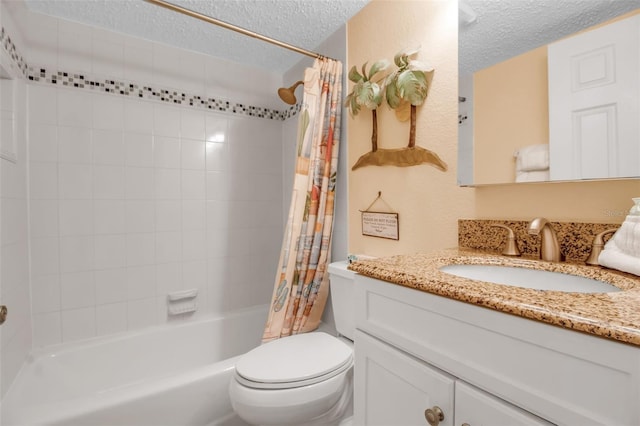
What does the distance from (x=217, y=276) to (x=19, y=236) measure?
1041 mm

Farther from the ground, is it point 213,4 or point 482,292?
point 213,4

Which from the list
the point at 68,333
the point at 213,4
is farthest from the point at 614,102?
the point at 68,333

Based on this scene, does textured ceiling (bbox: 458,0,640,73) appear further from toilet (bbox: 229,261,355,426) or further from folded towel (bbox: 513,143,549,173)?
toilet (bbox: 229,261,355,426)

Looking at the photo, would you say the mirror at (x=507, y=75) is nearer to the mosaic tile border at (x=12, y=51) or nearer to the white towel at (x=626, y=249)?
the white towel at (x=626, y=249)

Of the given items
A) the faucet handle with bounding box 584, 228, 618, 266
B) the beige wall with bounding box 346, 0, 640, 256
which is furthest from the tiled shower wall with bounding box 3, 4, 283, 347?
the faucet handle with bounding box 584, 228, 618, 266

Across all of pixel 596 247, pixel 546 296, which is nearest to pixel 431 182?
pixel 596 247

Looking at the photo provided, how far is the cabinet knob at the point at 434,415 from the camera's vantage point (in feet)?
2.10

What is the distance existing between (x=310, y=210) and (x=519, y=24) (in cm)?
114

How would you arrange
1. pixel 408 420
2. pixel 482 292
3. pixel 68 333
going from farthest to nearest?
1. pixel 68 333
2. pixel 408 420
3. pixel 482 292

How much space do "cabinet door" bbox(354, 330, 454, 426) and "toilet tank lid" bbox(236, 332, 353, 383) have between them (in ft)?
1.09

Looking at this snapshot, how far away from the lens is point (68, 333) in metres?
1.68

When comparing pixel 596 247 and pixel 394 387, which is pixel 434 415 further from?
pixel 596 247

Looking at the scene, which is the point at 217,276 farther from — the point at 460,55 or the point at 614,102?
the point at 614,102

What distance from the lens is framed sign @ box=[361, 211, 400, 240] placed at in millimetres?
1451
